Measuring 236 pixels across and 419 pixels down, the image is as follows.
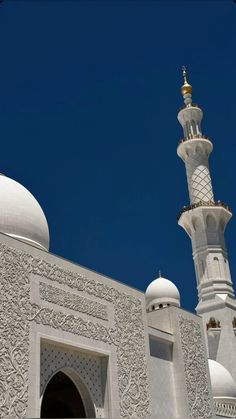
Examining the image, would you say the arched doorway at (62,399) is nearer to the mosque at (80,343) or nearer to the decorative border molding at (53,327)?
the mosque at (80,343)

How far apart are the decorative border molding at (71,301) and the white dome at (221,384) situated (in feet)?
19.5

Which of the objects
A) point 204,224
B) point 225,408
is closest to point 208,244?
point 204,224

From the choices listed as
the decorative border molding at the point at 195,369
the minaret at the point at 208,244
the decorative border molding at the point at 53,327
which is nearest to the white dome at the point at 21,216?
the decorative border molding at the point at 53,327

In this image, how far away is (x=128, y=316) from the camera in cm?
1002

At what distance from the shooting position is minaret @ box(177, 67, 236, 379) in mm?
16453

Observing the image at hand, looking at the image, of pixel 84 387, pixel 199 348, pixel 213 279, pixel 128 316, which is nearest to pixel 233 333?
pixel 213 279

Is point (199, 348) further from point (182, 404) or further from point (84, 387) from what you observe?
point (84, 387)

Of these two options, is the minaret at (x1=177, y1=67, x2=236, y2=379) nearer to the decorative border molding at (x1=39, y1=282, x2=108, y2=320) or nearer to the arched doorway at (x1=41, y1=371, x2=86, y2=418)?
the arched doorway at (x1=41, y1=371, x2=86, y2=418)

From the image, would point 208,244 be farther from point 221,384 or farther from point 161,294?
point 221,384

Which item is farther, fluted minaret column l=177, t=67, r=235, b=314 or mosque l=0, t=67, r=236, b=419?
fluted minaret column l=177, t=67, r=235, b=314

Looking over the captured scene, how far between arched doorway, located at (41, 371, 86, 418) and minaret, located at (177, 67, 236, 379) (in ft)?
22.9

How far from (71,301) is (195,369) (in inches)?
154

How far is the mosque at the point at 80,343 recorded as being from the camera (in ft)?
25.2

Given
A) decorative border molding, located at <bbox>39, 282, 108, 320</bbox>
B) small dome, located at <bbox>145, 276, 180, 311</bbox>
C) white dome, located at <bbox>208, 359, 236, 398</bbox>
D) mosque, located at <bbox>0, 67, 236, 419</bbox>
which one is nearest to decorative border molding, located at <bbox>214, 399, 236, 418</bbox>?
mosque, located at <bbox>0, 67, 236, 419</bbox>
